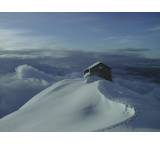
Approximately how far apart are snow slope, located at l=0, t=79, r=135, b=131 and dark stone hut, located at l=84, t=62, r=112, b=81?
5 cm

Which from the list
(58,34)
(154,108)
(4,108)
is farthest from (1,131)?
(154,108)

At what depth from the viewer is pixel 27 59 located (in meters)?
3.32

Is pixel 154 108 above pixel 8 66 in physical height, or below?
below

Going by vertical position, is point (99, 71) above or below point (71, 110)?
above

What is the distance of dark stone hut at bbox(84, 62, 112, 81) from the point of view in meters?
3.29

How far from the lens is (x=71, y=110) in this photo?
10.7ft

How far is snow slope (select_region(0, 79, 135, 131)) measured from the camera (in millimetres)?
3193

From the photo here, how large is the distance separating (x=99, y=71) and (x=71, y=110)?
0.36 meters

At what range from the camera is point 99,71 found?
129 inches

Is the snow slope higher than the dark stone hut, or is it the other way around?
the dark stone hut

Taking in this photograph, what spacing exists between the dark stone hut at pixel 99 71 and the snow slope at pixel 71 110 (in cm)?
5
